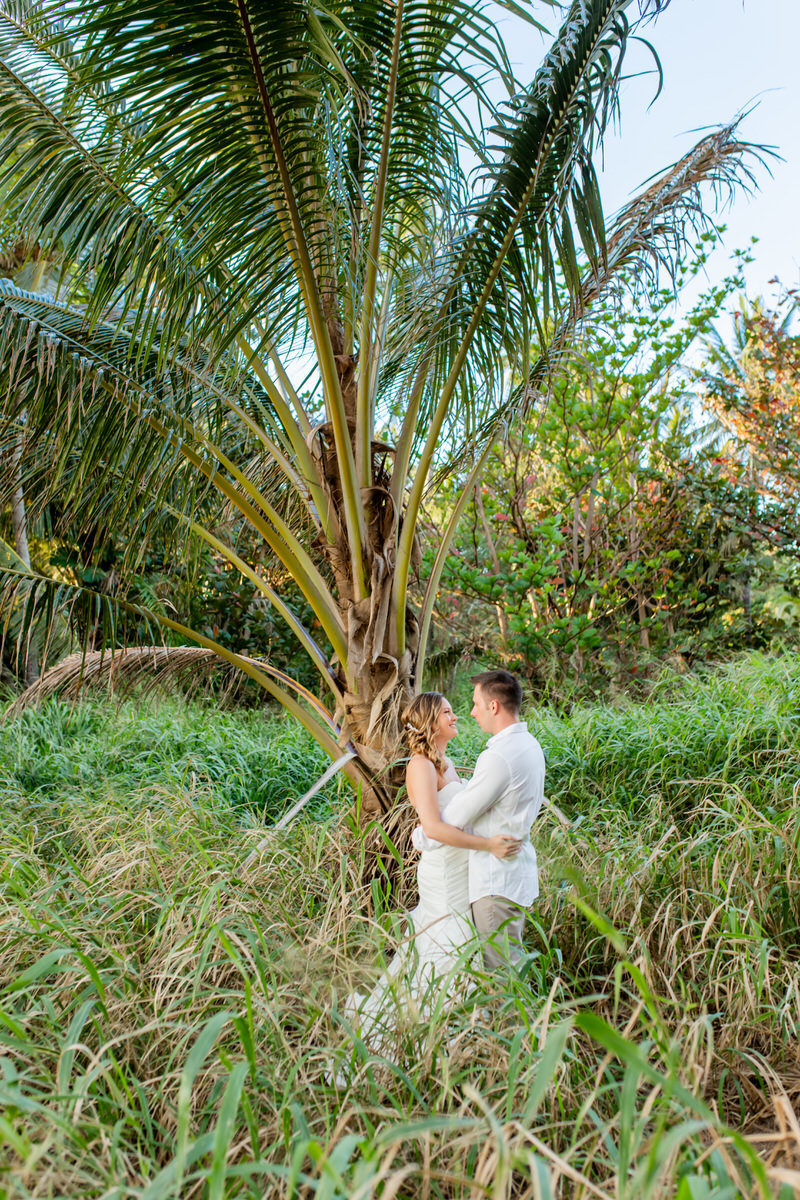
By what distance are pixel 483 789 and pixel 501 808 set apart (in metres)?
0.13

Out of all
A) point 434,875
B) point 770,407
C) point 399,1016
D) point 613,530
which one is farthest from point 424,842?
point 770,407

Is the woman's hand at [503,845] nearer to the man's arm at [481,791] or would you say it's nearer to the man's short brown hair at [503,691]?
the man's arm at [481,791]

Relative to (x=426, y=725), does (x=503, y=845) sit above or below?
below

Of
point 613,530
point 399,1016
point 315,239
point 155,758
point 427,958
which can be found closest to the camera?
point 399,1016

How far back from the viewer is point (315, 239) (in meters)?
3.57

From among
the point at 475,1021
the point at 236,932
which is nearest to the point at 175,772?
the point at 236,932

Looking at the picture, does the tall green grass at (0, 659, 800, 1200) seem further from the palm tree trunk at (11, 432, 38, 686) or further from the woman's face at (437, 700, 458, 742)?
the palm tree trunk at (11, 432, 38, 686)

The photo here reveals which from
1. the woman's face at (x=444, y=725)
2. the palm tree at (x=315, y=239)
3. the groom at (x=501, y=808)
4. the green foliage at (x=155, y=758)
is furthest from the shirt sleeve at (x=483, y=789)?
the green foliage at (x=155, y=758)

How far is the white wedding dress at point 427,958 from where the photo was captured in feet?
7.38

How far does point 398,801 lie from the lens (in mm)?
3686

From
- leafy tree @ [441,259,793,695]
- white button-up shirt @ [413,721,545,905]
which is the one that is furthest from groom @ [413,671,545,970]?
leafy tree @ [441,259,793,695]

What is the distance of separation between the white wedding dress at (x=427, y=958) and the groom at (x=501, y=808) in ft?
0.27

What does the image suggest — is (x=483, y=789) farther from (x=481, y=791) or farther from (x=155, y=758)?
(x=155, y=758)

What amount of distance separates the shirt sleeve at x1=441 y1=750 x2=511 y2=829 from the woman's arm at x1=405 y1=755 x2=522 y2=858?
6 centimetres
